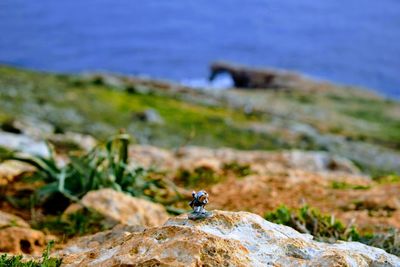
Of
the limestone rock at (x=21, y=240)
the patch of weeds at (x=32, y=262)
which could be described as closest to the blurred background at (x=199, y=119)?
the limestone rock at (x=21, y=240)

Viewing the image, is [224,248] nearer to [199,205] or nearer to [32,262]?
[199,205]

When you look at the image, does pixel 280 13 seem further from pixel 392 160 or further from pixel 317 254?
pixel 317 254

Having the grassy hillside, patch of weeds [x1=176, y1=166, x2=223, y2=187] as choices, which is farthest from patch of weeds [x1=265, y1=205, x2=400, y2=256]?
the grassy hillside

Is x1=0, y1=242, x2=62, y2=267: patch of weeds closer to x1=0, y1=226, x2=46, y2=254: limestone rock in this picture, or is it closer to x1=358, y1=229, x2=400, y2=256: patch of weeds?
x1=0, y1=226, x2=46, y2=254: limestone rock

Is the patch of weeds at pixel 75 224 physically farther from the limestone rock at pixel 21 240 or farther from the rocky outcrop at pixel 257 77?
the rocky outcrop at pixel 257 77

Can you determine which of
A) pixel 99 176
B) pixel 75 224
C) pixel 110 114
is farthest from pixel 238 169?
pixel 110 114

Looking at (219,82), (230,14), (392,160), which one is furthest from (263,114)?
(230,14)
